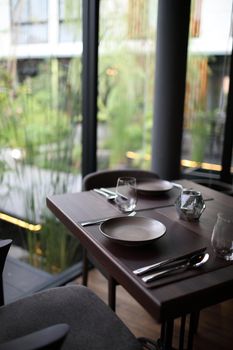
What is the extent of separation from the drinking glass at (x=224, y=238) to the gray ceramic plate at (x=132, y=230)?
0.16m

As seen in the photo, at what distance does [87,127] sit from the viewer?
85.2 inches

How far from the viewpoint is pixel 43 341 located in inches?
27.6

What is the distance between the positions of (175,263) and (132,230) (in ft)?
0.71

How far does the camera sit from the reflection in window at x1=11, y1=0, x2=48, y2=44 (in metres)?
1.64

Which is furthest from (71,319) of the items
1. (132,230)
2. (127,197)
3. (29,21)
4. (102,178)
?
(29,21)

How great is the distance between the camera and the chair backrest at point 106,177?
176cm

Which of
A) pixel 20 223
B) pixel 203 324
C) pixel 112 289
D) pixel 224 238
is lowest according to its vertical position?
pixel 203 324

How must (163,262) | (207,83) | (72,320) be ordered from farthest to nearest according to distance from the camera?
(207,83)
(72,320)
(163,262)

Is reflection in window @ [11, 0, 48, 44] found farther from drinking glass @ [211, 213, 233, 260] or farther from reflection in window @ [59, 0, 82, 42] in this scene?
drinking glass @ [211, 213, 233, 260]

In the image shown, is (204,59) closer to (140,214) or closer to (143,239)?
(140,214)

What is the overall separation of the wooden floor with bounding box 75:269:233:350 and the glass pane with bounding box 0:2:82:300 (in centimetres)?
47

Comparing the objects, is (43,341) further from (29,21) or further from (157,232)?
(29,21)

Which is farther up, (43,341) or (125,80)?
(125,80)

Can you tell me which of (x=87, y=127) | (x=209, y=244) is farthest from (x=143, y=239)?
(x=87, y=127)
